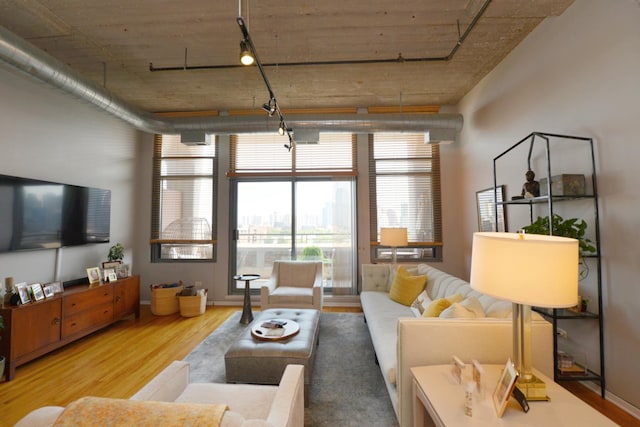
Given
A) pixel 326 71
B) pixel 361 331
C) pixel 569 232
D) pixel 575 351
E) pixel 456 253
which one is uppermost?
pixel 326 71

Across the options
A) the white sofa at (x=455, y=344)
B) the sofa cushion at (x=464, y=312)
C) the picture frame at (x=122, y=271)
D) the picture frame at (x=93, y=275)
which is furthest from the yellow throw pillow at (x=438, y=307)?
the picture frame at (x=122, y=271)

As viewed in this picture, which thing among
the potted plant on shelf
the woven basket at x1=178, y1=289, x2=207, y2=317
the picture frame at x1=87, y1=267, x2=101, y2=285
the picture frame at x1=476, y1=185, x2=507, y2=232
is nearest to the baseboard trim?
the potted plant on shelf

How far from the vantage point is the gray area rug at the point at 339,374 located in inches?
76.7

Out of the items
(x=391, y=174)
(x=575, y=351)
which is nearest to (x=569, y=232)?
(x=575, y=351)

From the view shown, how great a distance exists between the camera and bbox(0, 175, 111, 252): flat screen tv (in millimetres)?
2777

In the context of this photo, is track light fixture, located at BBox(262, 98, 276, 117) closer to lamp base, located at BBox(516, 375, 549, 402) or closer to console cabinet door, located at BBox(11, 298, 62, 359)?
lamp base, located at BBox(516, 375, 549, 402)

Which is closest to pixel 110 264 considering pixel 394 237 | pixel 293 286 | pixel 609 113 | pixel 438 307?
pixel 293 286

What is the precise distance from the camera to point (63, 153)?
3.44 meters

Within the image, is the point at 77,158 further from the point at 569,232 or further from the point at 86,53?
the point at 569,232

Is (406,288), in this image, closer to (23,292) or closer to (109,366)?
(109,366)

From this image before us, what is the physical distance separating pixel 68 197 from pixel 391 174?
4.55 meters

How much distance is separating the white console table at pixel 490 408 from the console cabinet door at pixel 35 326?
3.40m

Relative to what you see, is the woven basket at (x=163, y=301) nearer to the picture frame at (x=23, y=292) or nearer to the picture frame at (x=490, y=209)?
the picture frame at (x=23, y=292)

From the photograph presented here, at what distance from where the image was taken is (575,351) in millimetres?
2422
